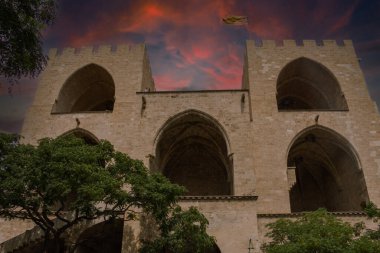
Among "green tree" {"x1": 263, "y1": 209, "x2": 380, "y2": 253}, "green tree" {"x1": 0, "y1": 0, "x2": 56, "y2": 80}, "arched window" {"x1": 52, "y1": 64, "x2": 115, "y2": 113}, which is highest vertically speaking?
"arched window" {"x1": 52, "y1": 64, "x2": 115, "y2": 113}

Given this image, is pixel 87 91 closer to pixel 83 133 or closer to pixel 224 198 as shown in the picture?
pixel 83 133

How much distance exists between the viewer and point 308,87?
2008 centimetres

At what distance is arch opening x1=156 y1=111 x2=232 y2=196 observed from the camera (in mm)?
17688

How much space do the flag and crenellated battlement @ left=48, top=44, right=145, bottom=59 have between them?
16.2 ft

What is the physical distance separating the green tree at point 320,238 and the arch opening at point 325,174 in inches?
185

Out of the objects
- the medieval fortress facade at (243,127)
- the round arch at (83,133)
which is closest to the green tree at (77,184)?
the medieval fortress facade at (243,127)

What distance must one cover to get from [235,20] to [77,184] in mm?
14129

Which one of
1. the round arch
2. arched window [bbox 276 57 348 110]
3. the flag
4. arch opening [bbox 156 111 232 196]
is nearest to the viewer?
the round arch

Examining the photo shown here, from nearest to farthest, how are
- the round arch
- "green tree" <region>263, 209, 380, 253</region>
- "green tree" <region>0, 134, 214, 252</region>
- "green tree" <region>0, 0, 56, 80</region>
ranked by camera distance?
"green tree" <region>0, 0, 56, 80</region> < "green tree" <region>263, 209, 380, 253</region> < "green tree" <region>0, 134, 214, 252</region> < the round arch

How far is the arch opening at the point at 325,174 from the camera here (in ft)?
51.5

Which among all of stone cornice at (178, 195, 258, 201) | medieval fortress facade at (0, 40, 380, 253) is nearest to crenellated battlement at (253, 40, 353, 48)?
medieval fortress facade at (0, 40, 380, 253)

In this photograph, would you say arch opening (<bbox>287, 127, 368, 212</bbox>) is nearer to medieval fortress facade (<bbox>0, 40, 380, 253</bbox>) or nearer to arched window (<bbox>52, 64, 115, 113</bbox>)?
medieval fortress facade (<bbox>0, 40, 380, 253</bbox>)

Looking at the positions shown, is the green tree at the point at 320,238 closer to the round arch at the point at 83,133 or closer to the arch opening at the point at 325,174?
the arch opening at the point at 325,174

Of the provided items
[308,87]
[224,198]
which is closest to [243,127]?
[224,198]
